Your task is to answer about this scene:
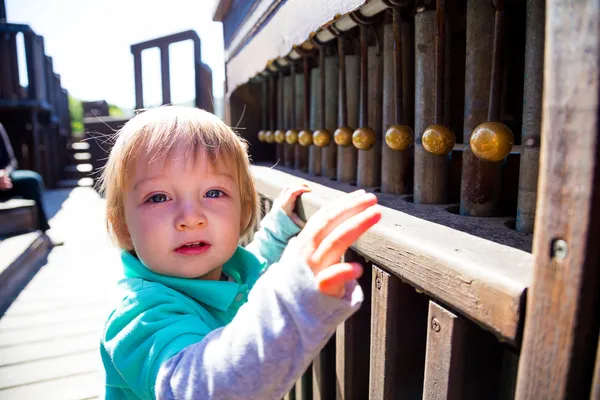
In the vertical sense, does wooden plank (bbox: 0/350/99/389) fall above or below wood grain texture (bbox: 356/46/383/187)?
below

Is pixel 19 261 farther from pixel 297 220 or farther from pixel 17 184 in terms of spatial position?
pixel 297 220

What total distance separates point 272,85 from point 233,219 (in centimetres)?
138

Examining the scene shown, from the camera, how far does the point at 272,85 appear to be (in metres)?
2.25

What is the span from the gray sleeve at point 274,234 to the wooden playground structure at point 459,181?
10 cm

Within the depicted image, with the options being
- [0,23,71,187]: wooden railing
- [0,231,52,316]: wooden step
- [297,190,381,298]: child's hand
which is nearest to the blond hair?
[297,190,381,298]: child's hand

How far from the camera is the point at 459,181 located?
3.79ft

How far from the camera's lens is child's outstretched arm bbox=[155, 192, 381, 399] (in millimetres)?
560

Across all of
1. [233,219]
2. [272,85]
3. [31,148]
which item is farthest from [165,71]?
[31,148]

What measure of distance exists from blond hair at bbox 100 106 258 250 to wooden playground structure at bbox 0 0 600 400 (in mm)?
266

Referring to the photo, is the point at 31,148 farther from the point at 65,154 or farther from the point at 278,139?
the point at 278,139

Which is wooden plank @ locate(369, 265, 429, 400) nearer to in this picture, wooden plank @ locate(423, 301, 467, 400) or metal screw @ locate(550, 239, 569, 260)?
wooden plank @ locate(423, 301, 467, 400)

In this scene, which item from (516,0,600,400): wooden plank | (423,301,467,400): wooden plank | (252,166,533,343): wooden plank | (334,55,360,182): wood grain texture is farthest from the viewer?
(334,55,360,182): wood grain texture

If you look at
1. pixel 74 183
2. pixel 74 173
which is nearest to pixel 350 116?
pixel 74 183

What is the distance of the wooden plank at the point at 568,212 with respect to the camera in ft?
1.26
